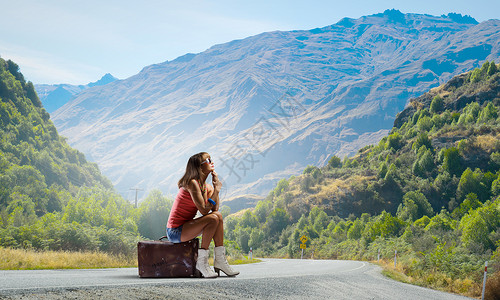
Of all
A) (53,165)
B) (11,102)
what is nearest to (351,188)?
(53,165)

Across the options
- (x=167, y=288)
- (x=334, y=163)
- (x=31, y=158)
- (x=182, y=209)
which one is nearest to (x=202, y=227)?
(x=182, y=209)

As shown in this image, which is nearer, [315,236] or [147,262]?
[147,262]

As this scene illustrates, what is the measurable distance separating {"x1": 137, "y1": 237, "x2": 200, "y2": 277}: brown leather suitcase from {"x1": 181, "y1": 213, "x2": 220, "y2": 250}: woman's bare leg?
0.29m

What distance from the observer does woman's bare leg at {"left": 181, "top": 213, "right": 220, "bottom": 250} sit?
8102 millimetres

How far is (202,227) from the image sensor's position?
319 inches

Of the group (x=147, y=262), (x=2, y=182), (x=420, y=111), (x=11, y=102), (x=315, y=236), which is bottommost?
(x=315, y=236)

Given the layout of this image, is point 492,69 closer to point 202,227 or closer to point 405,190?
point 405,190

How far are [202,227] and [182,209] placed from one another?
19.5 inches

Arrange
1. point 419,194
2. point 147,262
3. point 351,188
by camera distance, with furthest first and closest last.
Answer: point 351,188
point 419,194
point 147,262

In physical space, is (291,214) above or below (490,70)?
below

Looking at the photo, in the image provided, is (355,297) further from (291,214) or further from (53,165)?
(53,165)

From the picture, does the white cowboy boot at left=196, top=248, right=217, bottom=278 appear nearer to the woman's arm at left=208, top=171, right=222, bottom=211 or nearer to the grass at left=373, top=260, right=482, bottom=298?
the woman's arm at left=208, top=171, right=222, bottom=211

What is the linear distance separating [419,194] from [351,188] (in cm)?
1382

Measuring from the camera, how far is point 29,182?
99375 millimetres
